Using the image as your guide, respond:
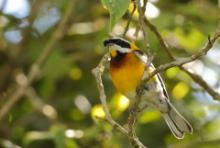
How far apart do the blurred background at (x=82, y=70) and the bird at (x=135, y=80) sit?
64cm


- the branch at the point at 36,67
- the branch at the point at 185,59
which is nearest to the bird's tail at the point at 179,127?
the branch at the point at 185,59

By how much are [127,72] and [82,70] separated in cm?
161

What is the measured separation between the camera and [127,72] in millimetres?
3795

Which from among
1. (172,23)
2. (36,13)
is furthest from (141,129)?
(36,13)

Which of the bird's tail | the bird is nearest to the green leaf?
the bird

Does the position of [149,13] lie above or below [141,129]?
above

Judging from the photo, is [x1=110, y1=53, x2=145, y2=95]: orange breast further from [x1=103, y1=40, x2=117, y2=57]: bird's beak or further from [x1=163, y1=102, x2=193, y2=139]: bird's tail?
[x1=163, y1=102, x2=193, y2=139]: bird's tail

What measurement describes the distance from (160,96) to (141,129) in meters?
1.03

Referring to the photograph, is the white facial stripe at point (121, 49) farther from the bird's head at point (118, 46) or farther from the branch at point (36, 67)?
the branch at point (36, 67)

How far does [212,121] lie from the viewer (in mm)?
4906

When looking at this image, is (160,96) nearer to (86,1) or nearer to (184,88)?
(184,88)

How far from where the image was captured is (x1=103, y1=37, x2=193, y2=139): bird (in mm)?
3789

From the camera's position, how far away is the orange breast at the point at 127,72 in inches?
149

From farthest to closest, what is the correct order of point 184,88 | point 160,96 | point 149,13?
point 184,88, point 149,13, point 160,96
